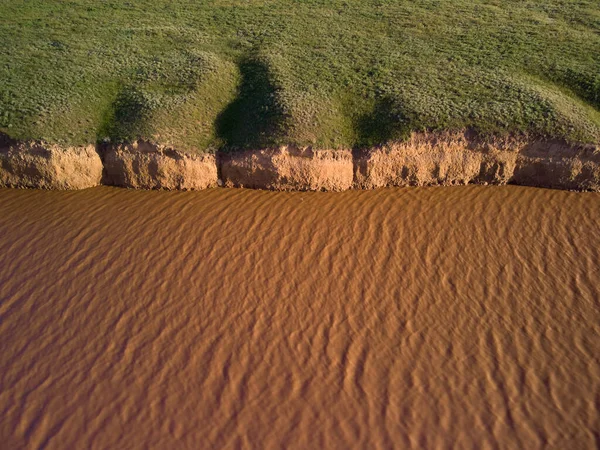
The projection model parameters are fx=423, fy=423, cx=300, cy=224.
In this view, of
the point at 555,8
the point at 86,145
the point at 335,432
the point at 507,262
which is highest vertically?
the point at 555,8

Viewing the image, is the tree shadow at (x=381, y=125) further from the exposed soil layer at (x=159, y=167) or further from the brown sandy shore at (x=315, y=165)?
the exposed soil layer at (x=159, y=167)

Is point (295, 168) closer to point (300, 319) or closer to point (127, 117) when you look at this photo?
point (300, 319)

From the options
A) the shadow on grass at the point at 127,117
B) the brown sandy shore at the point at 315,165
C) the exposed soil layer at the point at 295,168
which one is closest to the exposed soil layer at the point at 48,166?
the brown sandy shore at the point at 315,165

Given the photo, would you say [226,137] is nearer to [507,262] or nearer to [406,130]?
[406,130]

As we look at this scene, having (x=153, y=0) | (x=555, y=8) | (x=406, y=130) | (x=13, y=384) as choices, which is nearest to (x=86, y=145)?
(x=13, y=384)

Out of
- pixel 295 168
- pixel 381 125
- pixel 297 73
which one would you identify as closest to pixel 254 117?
pixel 295 168
